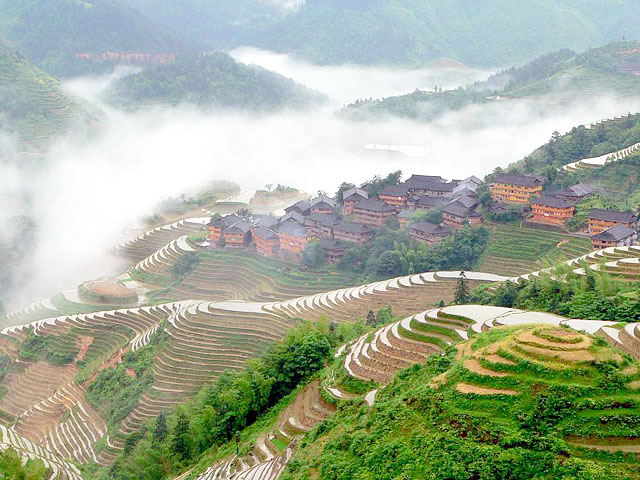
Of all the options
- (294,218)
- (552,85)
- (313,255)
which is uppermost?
(552,85)

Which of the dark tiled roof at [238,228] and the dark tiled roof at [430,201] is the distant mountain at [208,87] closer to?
the dark tiled roof at [238,228]

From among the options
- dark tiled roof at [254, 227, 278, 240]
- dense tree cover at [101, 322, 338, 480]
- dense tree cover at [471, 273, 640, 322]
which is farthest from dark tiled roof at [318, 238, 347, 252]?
dense tree cover at [101, 322, 338, 480]

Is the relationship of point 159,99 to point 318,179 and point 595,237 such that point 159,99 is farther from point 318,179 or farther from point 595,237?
point 595,237

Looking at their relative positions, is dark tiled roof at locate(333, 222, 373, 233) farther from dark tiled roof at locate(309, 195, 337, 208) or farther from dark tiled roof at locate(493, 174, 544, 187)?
dark tiled roof at locate(493, 174, 544, 187)

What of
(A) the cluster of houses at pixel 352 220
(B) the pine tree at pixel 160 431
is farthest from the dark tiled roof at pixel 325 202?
(B) the pine tree at pixel 160 431

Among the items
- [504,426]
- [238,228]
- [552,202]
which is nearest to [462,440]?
[504,426]

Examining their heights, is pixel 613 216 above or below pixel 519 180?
below

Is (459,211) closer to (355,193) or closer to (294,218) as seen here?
(355,193)
